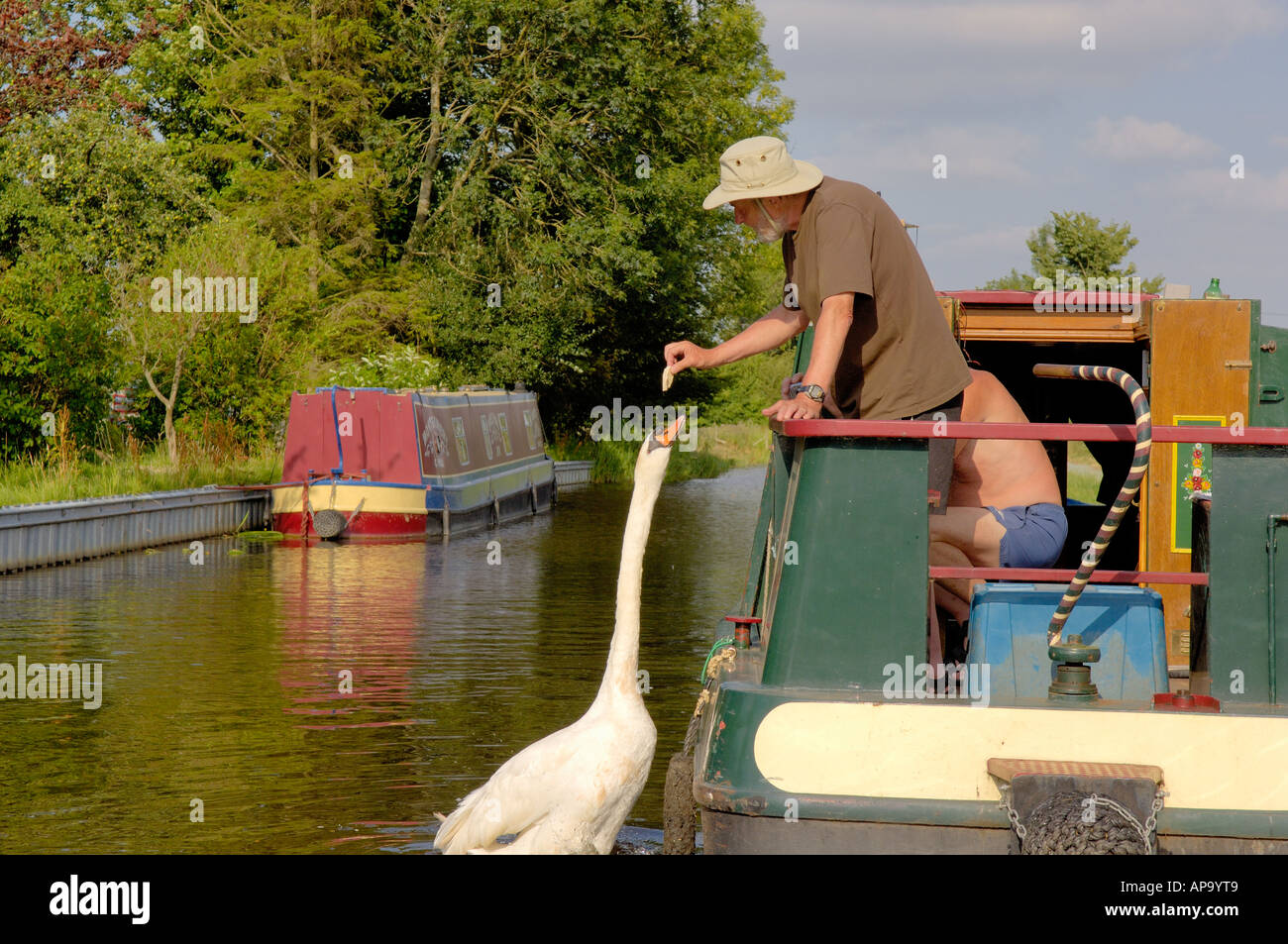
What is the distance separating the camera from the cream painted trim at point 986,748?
4492mm

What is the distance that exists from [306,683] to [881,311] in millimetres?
6934

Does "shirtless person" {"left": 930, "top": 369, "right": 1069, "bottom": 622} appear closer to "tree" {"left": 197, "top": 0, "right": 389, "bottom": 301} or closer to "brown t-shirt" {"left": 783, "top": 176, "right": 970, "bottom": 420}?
"brown t-shirt" {"left": 783, "top": 176, "right": 970, "bottom": 420}

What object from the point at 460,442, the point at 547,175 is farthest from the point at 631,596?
the point at 547,175

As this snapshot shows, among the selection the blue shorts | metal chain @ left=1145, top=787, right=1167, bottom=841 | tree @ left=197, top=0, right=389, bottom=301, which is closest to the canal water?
the blue shorts

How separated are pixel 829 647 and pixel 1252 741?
3.98ft

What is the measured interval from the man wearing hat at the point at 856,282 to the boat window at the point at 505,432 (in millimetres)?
25332

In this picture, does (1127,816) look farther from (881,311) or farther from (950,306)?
(950,306)

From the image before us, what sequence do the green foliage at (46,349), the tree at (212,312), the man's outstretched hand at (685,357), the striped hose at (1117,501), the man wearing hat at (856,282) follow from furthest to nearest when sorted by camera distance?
the tree at (212,312)
the green foliage at (46,349)
the man's outstretched hand at (685,357)
the man wearing hat at (856,282)
the striped hose at (1117,501)

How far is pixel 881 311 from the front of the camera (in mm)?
5285

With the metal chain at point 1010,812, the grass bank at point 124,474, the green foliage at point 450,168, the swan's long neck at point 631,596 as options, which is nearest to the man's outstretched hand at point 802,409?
the swan's long neck at point 631,596

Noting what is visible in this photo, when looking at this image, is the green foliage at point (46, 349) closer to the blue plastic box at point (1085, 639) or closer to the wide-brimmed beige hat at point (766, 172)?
the wide-brimmed beige hat at point (766, 172)

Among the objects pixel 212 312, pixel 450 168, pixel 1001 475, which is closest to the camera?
pixel 1001 475
